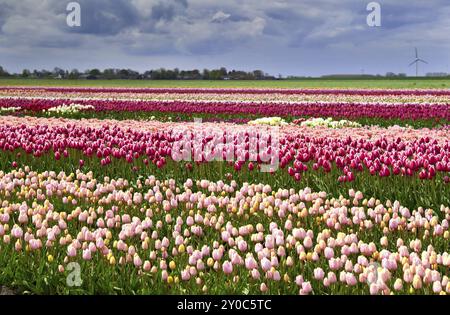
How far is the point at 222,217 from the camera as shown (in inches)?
281

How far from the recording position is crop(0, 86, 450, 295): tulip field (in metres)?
5.34

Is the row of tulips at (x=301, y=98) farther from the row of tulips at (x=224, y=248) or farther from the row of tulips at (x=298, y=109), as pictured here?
the row of tulips at (x=224, y=248)

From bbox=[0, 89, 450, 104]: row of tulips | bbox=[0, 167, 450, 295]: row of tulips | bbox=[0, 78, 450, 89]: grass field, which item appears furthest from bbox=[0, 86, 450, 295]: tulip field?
bbox=[0, 78, 450, 89]: grass field

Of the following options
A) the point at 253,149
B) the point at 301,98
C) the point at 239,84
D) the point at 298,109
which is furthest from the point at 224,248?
the point at 239,84

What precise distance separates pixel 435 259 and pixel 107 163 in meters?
7.56

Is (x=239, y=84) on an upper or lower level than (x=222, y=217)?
upper

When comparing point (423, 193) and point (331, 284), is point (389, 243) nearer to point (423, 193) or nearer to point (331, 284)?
point (331, 284)

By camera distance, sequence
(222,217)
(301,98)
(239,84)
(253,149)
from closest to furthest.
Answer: (222,217) < (253,149) < (301,98) < (239,84)

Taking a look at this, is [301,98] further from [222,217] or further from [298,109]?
[222,217]

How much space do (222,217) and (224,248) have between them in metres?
0.65

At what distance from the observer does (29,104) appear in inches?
1168

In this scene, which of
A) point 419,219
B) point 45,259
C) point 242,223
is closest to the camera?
point 45,259
